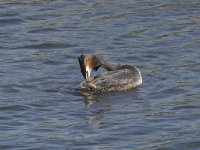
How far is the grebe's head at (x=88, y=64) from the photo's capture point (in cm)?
1491

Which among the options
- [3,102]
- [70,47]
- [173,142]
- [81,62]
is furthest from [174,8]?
A: [173,142]

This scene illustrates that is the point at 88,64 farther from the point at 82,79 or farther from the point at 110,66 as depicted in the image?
the point at 110,66

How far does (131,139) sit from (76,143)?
0.75 m

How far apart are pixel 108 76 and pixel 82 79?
536 millimetres

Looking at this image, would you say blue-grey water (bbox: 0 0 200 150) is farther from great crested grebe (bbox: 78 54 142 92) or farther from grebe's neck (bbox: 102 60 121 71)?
grebe's neck (bbox: 102 60 121 71)

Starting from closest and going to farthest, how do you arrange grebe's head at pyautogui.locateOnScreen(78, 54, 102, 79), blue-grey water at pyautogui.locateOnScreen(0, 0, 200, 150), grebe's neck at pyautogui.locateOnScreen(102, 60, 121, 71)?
1. blue-grey water at pyautogui.locateOnScreen(0, 0, 200, 150)
2. grebe's head at pyautogui.locateOnScreen(78, 54, 102, 79)
3. grebe's neck at pyautogui.locateOnScreen(102, 60, 121, 71)

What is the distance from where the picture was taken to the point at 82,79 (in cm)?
1526

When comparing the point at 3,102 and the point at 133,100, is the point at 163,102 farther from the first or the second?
the point at 3,102

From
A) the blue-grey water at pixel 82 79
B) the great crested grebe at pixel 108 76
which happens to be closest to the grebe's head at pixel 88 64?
the great crested grebe at pixel 108 76

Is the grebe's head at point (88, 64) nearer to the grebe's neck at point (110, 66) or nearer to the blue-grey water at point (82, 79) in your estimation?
the grebe's neck at point (110, 66)

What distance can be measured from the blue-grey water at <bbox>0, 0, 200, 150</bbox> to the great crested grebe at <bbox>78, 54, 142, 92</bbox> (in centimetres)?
16

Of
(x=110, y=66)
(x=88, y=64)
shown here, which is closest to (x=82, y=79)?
(x=88, y=64)

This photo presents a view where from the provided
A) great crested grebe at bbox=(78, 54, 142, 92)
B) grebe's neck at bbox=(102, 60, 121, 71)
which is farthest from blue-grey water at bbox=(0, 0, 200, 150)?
grebe's neck at bbox=(102, 60, 121, 71)

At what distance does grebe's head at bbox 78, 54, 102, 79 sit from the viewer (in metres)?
14.9
